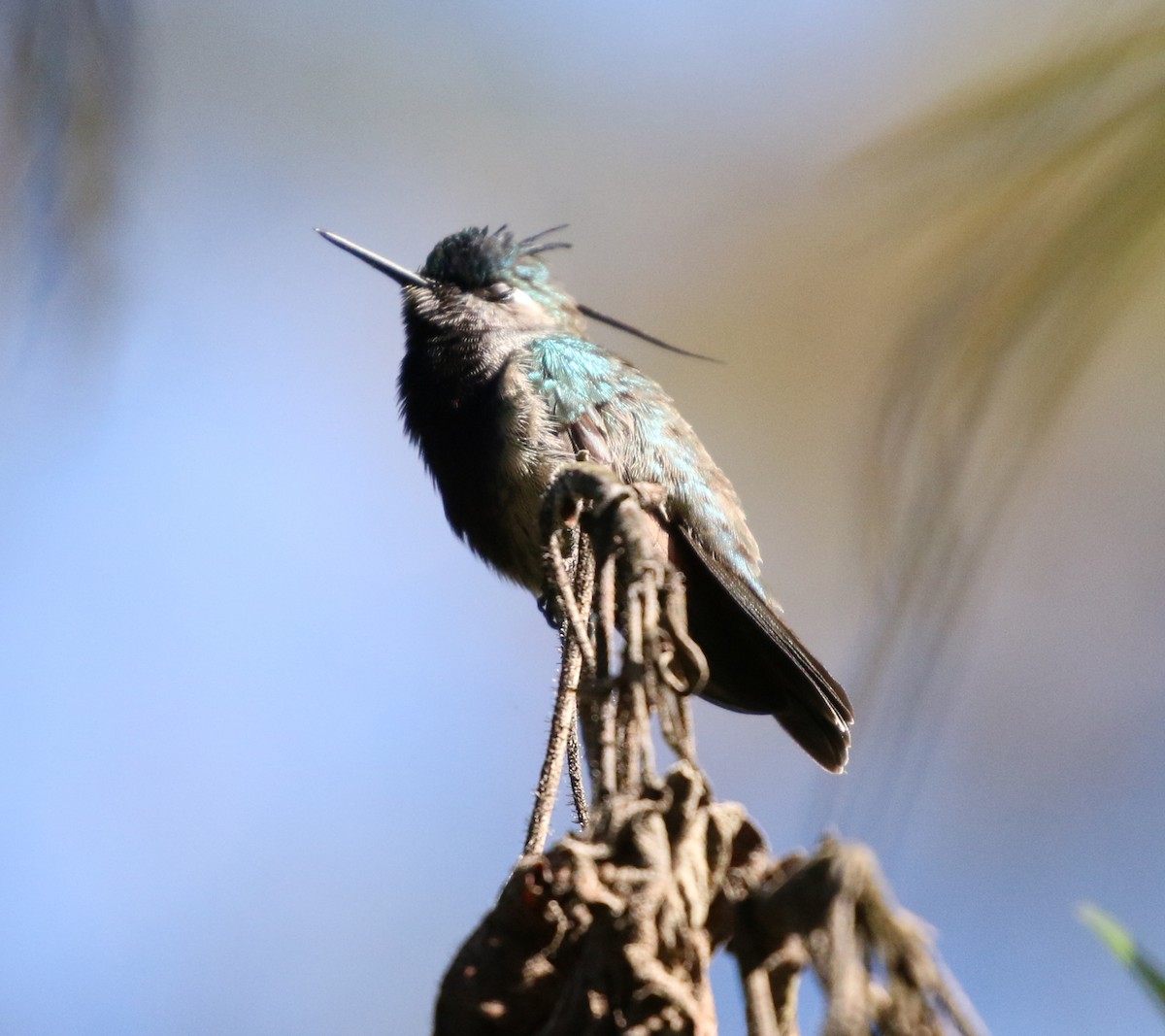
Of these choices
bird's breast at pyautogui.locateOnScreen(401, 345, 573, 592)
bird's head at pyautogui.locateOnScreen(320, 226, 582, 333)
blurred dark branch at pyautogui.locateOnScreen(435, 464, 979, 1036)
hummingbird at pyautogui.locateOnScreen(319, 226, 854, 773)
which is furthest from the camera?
bird's head at pyautogui.locateOnScreen(320, 226, 582, 333)

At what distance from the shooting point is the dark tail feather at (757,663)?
392 cm

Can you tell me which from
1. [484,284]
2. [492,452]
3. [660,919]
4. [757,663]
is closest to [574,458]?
[492,452]

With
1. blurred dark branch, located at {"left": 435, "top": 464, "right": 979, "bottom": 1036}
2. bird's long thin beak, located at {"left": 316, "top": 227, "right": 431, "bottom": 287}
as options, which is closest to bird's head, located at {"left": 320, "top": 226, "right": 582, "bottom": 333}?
bird's long thin beak, located at {"left": 316, "top": 227, "right": 431, "bottom": 287}

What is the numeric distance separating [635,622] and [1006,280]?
1.49 m

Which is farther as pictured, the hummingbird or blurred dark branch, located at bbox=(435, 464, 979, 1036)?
the hummingbird

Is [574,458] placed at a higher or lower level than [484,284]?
lower

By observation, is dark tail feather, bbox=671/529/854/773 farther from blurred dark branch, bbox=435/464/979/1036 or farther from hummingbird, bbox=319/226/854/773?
blurred dark branch, bbox=435/464/979/1036

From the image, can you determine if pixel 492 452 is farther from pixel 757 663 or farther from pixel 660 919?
pixel 660 919

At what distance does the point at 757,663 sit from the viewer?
422 centimetres

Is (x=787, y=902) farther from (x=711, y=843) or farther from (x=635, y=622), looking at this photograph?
(x=635, y=622)

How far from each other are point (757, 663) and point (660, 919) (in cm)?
289

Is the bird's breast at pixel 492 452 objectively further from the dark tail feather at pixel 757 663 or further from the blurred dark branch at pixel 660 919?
the blurred dark branch at pixel 660 919

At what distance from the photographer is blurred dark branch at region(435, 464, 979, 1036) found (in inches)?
44.8

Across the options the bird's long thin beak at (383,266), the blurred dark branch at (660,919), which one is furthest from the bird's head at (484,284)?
the blurred dark branch at (660,919)
